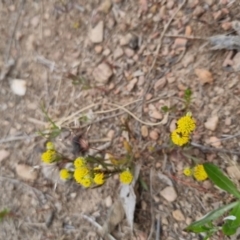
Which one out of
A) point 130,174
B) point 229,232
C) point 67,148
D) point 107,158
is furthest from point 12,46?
point 229,232

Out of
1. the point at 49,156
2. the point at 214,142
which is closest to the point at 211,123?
the point at 214,142

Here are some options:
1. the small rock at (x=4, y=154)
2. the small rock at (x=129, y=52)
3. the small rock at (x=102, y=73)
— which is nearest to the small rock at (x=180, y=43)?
the small rock at (x=129, y=52)

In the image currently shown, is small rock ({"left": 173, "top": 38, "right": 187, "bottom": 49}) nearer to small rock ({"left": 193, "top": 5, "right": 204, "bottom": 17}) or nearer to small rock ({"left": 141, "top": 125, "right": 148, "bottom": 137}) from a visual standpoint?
small rock ({"left": 193, "top": 5, "right": 204, "bottom": 17})

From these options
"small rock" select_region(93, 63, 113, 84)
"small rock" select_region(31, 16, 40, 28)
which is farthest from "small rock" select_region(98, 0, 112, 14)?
"small rock" select_region(31, 16, 40, 28)

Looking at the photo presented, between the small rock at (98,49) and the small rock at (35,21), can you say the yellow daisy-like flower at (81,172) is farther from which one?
the small rock at (35,21)

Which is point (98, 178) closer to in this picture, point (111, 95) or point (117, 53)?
point (111, 95)

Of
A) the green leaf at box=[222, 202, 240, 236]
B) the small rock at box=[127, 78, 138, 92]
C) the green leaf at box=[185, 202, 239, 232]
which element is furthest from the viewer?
the small rock at box=[127, 78, 138, 92]

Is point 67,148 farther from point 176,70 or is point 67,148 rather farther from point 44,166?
point 176,70
